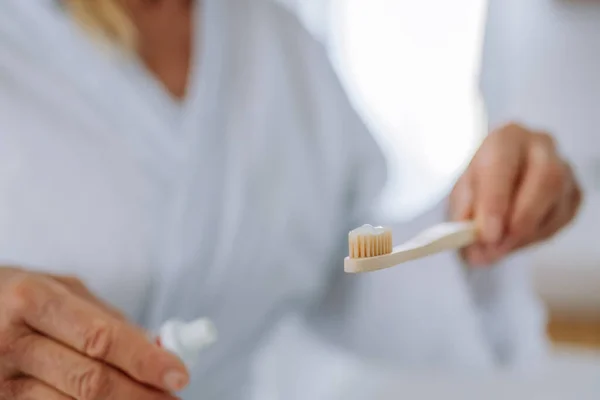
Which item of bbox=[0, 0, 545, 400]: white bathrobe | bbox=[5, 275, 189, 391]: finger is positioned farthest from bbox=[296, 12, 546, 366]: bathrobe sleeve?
bbox=[5, 275, 189, 391]: finger

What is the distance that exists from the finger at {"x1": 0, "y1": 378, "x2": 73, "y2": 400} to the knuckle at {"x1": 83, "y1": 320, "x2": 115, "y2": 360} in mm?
21

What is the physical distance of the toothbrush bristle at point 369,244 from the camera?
0.22 meters

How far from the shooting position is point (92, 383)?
0.81 ft

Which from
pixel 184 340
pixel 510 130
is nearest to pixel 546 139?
pixel 510 130

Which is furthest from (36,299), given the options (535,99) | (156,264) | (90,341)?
(535,99)

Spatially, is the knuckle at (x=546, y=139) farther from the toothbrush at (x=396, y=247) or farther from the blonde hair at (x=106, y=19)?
the blonde hair at (x=106, y=19)

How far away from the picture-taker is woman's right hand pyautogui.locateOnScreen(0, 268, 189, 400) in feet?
0.81

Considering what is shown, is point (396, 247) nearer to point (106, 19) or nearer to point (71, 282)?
point (71, 282)

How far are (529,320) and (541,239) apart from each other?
84 mm

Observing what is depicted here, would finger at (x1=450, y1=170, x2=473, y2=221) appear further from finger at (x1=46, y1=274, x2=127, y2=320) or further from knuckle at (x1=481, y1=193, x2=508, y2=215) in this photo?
finger at (x1=46, y1=274, x2=127, y2=320)

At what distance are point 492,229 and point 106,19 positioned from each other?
258 mm

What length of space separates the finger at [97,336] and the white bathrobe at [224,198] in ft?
0.26

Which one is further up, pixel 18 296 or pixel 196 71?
pixel 196 71

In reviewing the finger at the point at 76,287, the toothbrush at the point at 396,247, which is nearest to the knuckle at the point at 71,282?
the finger at the point at 76,287
